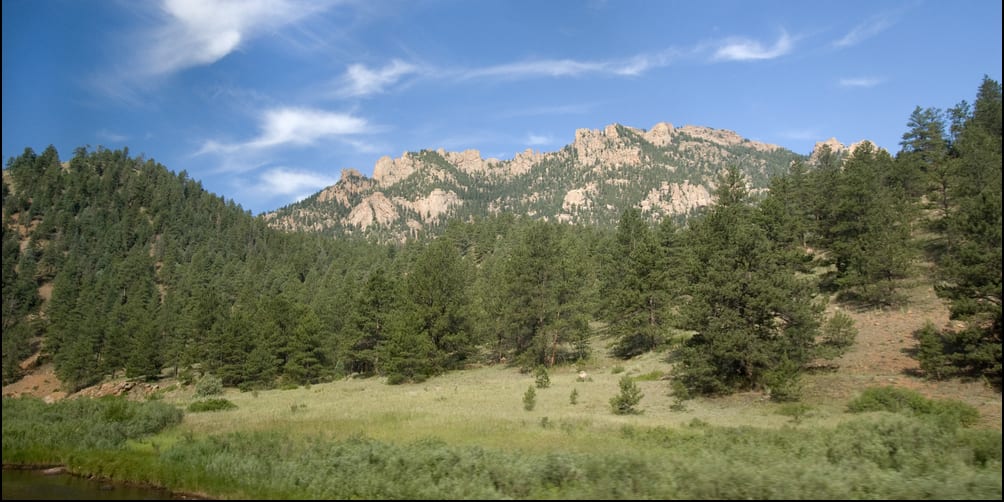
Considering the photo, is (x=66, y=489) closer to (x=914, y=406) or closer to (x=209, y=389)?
(x=914, y=406)

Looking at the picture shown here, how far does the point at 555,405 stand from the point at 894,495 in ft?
63.1

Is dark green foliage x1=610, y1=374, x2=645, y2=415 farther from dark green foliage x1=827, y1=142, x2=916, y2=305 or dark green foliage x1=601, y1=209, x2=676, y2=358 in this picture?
dark green foliage x1=827, y1=142, x2=916, y2=305

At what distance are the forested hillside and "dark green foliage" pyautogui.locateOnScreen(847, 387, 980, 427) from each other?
12.2 feet

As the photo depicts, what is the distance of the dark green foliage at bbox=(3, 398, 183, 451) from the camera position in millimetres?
20078

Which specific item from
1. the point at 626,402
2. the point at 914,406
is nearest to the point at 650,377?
the point at 626,402

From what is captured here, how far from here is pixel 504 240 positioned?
119 meters

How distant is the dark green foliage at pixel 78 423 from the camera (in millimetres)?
20078

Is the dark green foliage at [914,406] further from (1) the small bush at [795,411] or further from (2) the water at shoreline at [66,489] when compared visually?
(2) the water at shoreline at [66,489]

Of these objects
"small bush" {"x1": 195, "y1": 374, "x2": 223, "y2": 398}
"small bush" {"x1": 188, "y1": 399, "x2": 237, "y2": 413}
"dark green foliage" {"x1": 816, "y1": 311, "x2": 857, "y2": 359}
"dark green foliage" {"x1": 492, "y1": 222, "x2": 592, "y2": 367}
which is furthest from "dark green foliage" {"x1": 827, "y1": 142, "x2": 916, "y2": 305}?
"small bush" {"x1": 195, "y1": 374, "x2": 223, "y2": 398}

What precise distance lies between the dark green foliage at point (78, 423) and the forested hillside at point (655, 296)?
22985 millimetres

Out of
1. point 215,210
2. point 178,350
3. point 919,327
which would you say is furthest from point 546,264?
point 215,210

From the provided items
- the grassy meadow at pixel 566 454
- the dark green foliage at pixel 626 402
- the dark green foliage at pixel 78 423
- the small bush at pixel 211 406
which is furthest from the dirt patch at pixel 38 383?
the dark green foliage at pixel 626 402

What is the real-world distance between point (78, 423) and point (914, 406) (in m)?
37.1

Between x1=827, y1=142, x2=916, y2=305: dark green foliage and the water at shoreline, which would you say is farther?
x1=827, y1=142, x2=916, y2=305: dark green foliage
